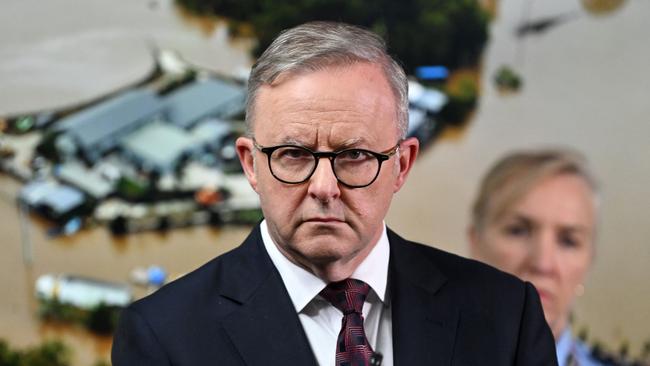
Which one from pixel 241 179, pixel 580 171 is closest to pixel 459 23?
pixel 580 171

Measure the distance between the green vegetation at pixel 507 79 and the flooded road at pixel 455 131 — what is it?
0.03m

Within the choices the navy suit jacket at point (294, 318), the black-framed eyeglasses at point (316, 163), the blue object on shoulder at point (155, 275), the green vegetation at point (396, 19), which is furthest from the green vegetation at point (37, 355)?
the black-framed eyeglasses at point (316, 163)

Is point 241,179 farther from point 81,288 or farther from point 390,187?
point 390,187

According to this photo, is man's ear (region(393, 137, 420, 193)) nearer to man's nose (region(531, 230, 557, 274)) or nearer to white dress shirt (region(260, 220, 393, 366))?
white dress shirt (region(260, 220, 393, 366))

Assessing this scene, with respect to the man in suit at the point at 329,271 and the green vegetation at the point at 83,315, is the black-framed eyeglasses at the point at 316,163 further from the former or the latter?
the green vegetation at the point at 83,315

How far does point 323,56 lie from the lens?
1.28 meters

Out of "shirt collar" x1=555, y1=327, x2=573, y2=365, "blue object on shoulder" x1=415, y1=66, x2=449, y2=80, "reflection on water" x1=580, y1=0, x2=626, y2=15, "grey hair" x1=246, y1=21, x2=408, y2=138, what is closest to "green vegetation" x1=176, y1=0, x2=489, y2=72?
"blue object on shoulder" x1=415, y1=66, x2=449, y2=80

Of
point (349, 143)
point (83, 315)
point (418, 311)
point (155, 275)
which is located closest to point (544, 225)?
point (155, 275)

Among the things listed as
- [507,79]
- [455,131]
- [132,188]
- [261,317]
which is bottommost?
[132,188]

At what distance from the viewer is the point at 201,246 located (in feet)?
11.1

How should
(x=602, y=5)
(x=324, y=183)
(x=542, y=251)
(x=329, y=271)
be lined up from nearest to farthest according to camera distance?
(x=324, y=183), (x=329, y=271), (x=542, y=251), (x=602, y=5)

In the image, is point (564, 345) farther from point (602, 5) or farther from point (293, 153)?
point (293, 153)

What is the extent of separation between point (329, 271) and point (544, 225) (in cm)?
213

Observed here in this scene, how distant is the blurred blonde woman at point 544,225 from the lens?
334 cm
